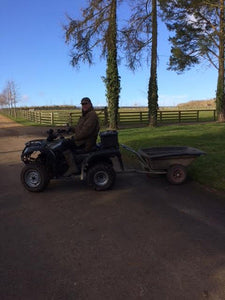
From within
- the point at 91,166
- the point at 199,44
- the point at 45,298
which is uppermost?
the point at 199,44

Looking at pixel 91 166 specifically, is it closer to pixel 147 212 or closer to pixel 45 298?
pixel 147 212

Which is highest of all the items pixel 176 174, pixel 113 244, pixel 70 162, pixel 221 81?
pixel 221 81

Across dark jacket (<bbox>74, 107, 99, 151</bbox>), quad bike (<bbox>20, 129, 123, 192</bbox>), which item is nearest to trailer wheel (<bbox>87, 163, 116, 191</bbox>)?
quad bike (<bbox>20, 129, 123, 192</bbox>)

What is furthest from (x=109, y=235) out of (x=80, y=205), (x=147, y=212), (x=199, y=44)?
(x=199, y=44)

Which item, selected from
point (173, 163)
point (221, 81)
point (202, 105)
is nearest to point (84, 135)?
point (173, 163)

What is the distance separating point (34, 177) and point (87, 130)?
4.59 ft

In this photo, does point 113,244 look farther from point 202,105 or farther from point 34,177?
point 202,105

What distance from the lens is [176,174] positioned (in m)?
6.19

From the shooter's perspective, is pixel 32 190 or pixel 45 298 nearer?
pixel 45 298

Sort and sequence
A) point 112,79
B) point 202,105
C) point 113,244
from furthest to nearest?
point 202,105, point 112,79, point 113,244

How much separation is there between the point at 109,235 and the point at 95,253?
49 cm

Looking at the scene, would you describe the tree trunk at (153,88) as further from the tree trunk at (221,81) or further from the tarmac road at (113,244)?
the tarmac road at (113,244)

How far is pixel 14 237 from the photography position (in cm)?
381

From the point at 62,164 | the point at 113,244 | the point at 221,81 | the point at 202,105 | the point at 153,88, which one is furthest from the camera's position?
the point at 202,105
